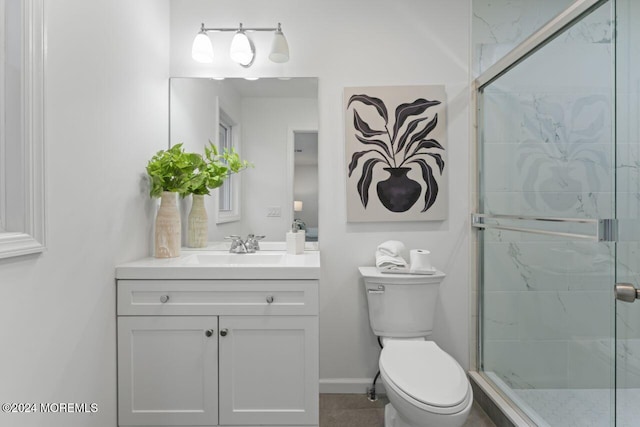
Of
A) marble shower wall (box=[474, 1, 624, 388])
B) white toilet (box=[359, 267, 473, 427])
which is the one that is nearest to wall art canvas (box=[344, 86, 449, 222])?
marble shower wall (box=[474, 1, 624, 388])

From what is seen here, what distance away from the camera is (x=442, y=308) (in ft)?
7.18

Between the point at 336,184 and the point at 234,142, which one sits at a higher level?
the point at 234,142

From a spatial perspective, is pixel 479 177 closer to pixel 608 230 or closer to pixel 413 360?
pixel 608 230

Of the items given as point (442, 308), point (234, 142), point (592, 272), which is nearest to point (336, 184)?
point (234, 142)

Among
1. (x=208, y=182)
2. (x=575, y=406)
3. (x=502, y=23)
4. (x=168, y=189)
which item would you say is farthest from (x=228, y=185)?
(x=575, y=406)

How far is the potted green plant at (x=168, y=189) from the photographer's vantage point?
1814mm

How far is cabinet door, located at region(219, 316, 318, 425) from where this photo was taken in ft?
5.18

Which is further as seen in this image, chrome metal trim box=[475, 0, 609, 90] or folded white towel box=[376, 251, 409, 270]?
folded white towel box=[376, 251, 409, 270]

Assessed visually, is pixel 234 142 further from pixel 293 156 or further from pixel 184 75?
pixel 184 75

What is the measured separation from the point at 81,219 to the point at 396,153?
5.14ft

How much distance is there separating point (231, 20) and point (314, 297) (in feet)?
5.45

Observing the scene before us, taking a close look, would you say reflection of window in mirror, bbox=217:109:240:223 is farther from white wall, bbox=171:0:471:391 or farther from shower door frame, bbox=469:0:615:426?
shower door frame, bbox=469:0:615:426

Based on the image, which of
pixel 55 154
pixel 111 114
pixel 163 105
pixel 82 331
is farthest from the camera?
pixel 163 105

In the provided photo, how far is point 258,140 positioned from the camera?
217 centimetres
